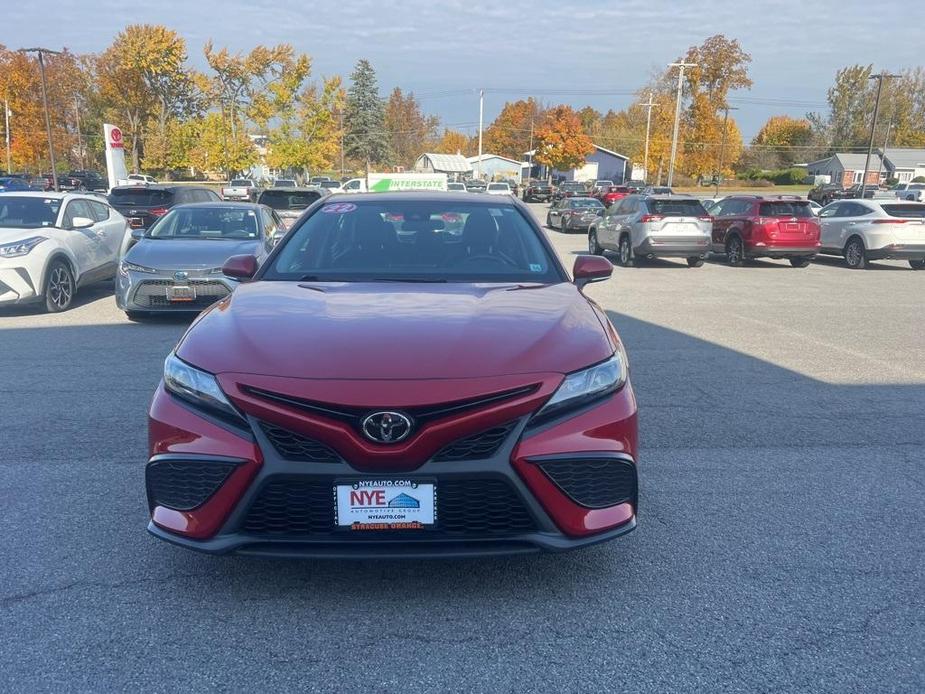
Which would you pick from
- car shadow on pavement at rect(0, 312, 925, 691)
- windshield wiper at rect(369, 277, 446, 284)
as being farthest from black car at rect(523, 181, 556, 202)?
windshield wiper at rect(369, 277, 446, 284)

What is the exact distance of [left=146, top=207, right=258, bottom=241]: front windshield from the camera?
10703 millimetres

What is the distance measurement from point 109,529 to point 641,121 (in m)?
95.2

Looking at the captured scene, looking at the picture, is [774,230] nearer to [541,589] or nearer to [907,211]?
[907,211]

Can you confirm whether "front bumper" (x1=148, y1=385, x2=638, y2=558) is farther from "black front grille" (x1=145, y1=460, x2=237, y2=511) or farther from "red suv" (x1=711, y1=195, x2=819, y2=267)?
"red suv" (x1=711, y1=195, x2=819, y2=267)

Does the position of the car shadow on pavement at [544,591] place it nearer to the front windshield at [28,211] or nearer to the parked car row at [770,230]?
the front windshield at [28,211]

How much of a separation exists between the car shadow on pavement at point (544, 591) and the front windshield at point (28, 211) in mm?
6987

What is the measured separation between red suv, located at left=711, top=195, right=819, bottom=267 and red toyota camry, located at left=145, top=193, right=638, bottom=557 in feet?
54.6

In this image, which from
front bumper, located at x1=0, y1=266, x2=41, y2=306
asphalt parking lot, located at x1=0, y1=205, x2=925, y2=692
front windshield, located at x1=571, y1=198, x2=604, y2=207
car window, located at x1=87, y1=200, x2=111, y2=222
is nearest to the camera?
asphalt parking lot, located at x1=0, y1=205, x2=925, y2=692

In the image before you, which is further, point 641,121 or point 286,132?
point 641,121

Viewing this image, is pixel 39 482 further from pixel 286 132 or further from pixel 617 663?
pixel 286 132

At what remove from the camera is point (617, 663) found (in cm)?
284

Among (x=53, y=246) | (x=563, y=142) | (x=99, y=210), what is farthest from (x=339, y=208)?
(x=563, y=142)

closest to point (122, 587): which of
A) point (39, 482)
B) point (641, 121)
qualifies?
Answer: point (39, 482)

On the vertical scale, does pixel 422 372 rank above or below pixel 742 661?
above
